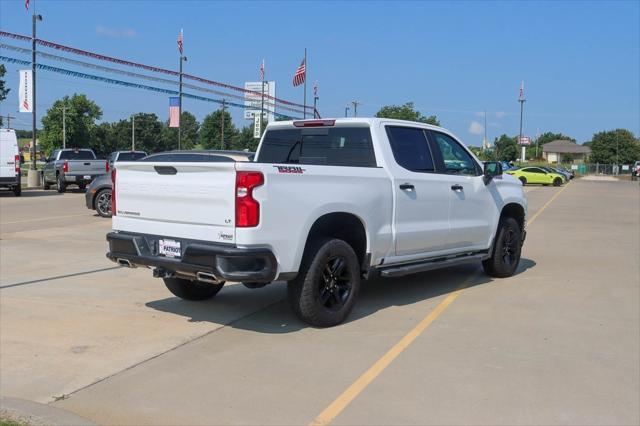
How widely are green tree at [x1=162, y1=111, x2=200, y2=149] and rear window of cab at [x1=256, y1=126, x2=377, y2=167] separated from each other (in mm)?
113105

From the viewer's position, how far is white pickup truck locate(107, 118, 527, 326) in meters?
5.33

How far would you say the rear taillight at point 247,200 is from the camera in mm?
5215

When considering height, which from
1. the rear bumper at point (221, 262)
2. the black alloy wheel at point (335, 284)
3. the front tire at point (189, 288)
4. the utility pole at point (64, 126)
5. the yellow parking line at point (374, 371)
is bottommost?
the yellow parking line at point (374, 371)

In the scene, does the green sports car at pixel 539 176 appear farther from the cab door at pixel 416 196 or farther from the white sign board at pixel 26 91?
the cab door at pixel 416 196

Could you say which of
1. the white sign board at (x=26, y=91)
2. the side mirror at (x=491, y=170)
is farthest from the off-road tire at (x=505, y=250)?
the white sign board at (x=26, y=91)

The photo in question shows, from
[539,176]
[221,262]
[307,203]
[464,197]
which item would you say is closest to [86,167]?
[464,197]

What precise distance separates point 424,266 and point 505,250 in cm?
234

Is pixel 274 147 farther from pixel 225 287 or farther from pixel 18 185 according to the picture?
pixel 18 185

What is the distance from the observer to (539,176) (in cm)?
5234

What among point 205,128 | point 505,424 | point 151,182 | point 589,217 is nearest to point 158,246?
point 151,182

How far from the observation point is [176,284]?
7082mm

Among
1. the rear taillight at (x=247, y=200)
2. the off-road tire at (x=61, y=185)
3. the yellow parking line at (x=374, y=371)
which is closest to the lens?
the yellow parking line at (x=374, y=371)

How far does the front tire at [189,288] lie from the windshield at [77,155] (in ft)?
69.4

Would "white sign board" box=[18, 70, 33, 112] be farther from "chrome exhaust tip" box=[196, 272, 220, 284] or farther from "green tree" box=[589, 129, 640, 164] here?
"green tree" box=[589, 129, 640, 164]
